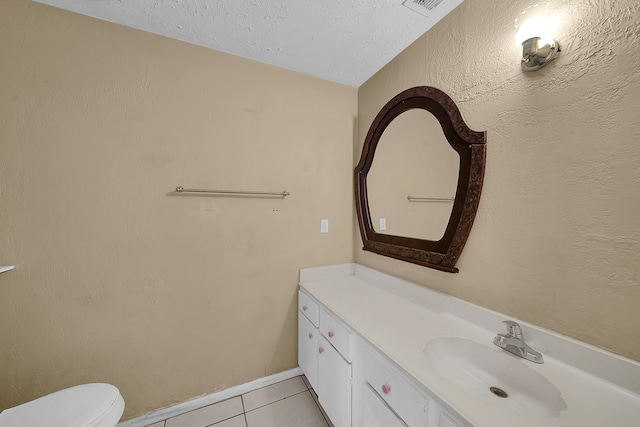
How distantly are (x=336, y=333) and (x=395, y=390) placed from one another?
0.42 meters

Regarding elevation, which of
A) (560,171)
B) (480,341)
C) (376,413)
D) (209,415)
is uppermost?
(560,171)

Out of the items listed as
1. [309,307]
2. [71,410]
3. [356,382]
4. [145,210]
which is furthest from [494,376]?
[145,210]

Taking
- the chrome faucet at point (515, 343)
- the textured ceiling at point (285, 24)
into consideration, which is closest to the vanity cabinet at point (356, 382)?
the chrome faucet at point (515, 343)

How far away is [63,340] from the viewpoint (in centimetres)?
124

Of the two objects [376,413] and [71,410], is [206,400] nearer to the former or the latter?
[71,410]

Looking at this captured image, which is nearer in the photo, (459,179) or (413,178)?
(459,179)

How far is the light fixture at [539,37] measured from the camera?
2.85 ft

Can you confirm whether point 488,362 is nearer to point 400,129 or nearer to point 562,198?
point 562,198

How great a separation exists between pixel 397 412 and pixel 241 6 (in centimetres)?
197

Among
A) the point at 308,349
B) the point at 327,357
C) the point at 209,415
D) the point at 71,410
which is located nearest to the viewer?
the point at 71,410

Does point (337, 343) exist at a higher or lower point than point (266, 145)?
lower

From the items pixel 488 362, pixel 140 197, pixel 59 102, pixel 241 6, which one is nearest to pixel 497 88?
pixel 488 362

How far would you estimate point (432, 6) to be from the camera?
120 centimetres

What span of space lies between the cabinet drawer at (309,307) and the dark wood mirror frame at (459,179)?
0.60m
